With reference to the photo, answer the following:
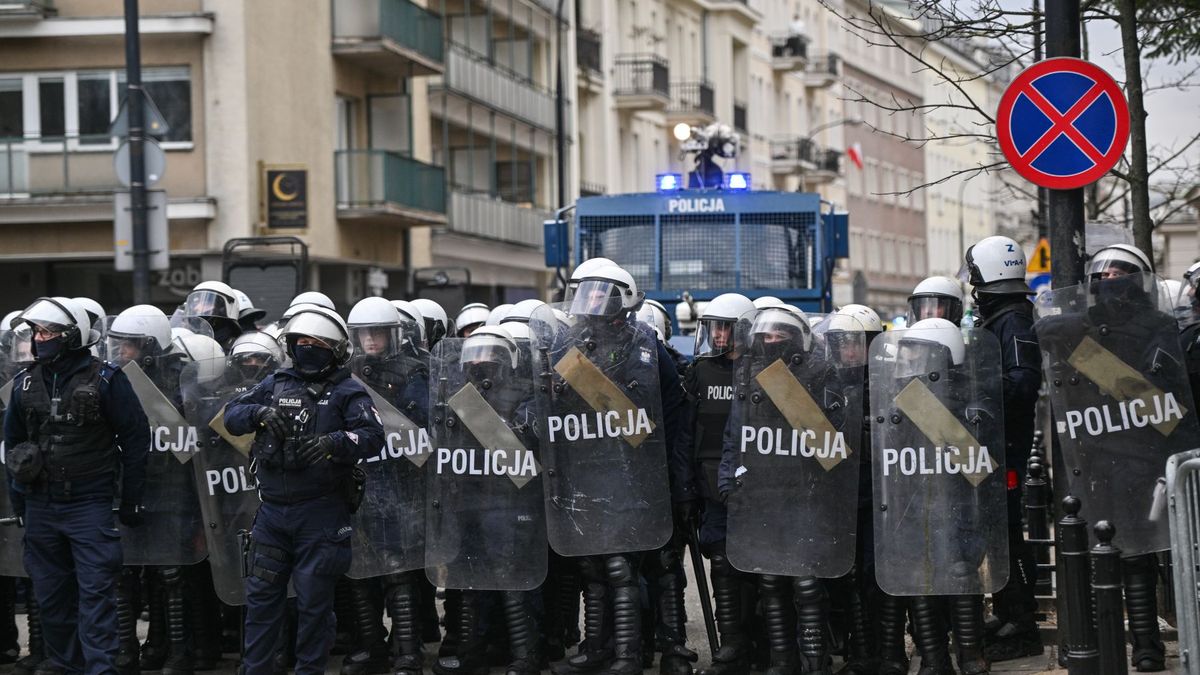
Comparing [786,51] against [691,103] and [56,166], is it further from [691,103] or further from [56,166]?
[56,166]

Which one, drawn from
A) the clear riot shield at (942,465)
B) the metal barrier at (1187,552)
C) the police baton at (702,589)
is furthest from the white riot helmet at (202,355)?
the metal barrier at (1187,552)

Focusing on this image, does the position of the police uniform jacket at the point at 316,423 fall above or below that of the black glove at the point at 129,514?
above

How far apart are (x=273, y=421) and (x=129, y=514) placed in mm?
1348

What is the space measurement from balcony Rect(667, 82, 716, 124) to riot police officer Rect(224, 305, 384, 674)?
44.3 meters

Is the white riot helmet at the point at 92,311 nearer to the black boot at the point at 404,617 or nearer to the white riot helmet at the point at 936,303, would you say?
the black boot at the point at 404,617

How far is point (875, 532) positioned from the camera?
8961 mm

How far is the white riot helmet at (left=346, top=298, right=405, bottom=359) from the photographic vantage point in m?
10.0

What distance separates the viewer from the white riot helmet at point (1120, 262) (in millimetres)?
9172

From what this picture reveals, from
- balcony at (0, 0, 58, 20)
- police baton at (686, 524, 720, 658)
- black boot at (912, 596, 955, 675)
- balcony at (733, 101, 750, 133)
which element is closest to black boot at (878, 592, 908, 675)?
black boot at (912, 596, 955, 675)

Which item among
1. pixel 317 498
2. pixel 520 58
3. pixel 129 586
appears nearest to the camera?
pixel 317 498

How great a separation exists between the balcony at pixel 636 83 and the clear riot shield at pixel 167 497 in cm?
3956

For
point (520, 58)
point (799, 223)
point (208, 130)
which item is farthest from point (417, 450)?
point (520, 58)

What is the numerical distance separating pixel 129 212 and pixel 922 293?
9.90 m

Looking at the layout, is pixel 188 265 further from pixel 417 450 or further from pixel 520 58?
pixel 417 450
